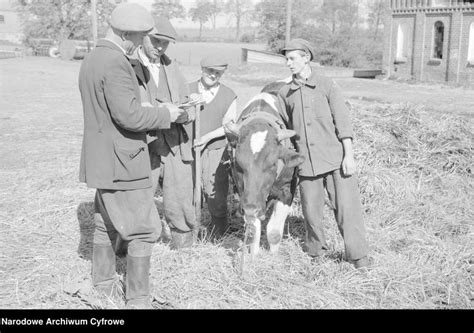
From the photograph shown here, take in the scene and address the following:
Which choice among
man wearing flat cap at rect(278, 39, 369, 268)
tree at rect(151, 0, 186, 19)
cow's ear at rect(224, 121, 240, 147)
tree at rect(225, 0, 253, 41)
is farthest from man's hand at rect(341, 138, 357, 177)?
tree at rect(225, 0, 253, 41)

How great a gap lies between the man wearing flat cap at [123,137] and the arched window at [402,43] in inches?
1131

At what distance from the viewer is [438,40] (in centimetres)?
2948

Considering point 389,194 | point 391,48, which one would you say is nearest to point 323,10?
point 391,48

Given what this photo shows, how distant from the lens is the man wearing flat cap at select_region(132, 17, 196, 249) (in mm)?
4984

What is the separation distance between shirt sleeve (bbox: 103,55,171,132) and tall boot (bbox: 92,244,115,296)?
1.09 m

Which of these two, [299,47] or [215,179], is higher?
[299,47]

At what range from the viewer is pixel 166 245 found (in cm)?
561

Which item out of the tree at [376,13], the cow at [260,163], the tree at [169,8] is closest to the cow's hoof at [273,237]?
the cow at [260,163]

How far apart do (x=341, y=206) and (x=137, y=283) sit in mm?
1836

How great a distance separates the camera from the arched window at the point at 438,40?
1146 inches

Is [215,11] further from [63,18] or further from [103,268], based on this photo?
[103,268]

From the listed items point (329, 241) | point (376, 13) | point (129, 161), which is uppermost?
point (376, 13)

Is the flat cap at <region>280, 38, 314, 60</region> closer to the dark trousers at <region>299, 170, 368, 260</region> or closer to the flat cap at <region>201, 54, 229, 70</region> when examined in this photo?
the flat cap at <region>201, 54, 229, 70</region>

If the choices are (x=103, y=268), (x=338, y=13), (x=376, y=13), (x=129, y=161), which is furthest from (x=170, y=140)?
(x=376, y=13)
